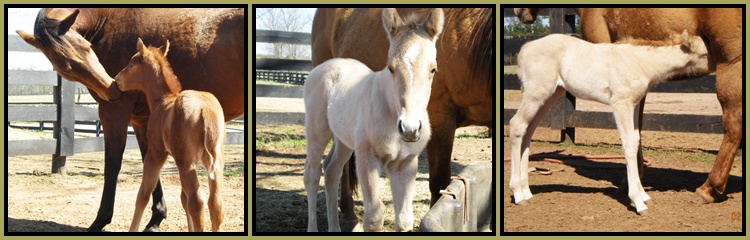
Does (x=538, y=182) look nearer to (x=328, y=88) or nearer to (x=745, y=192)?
(x=745, y=192)

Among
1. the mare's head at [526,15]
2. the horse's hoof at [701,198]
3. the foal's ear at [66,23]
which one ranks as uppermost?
the mare's head at [526,15]

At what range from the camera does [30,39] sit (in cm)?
270

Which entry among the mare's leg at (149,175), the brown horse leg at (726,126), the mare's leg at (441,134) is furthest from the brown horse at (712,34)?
the mare's leg at (149,175)

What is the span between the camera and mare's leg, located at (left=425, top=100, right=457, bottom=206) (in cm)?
269

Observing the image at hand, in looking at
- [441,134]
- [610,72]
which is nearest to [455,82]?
[441,134]

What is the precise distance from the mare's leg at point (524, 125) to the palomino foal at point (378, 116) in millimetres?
596

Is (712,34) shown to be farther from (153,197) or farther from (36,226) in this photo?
(36,226)

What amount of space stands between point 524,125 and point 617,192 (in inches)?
16.8

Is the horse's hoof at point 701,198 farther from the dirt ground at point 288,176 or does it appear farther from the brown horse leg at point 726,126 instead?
the dirt ground at point 288,176

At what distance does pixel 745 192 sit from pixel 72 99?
249 centimetres

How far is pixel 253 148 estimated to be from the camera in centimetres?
270

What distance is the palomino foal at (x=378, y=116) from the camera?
198 cm

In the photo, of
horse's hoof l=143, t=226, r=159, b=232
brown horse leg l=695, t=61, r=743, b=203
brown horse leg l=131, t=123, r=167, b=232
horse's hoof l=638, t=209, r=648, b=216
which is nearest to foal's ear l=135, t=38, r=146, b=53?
brown horse leg l=131, t=123, r=167, b=232

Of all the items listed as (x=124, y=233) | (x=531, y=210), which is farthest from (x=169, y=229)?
(x=531, y=210)
